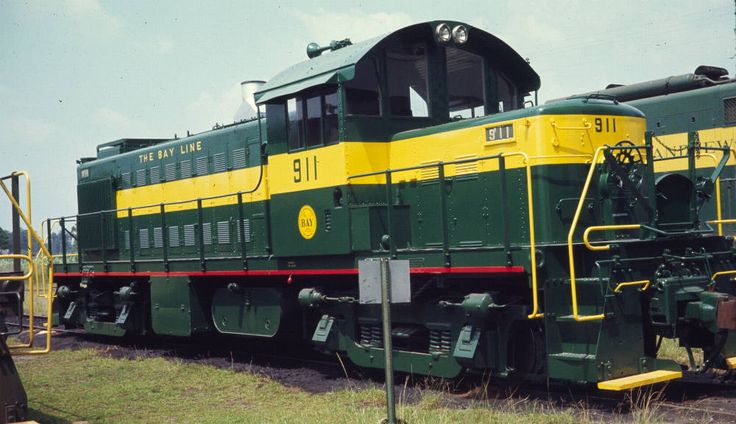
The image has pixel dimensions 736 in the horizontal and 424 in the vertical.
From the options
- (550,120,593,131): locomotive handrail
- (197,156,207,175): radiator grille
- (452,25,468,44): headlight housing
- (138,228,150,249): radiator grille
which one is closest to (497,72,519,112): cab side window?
(452,25,468,44): headlight housing

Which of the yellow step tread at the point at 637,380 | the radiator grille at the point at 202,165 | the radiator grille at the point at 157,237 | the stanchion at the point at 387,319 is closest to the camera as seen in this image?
the stanchion at the point at 387,319

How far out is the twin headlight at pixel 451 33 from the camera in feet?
31.1

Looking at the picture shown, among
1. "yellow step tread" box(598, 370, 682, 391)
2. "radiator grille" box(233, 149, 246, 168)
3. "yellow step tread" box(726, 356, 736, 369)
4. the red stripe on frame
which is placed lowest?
"yellow step tread" box(598, 370, 682, 391)

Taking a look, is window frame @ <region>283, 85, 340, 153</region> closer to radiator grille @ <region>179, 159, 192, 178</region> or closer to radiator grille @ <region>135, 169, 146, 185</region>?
radiator grille @ <region>179, 159, 192, 178</region>

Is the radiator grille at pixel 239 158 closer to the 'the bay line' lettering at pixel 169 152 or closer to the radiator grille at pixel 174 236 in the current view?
the 'the bay line' lettering at pixel 169 152

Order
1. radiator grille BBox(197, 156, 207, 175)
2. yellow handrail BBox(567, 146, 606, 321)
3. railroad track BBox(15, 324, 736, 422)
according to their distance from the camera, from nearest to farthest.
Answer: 1. yellow handrail BBox(567, 146, 606, 321)
2. railroad track BBox(15, 324, 736, 422)
3. radiator grille BBox(197, 156, 207, 175)

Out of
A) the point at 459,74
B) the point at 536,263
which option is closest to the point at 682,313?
the point at 536,263

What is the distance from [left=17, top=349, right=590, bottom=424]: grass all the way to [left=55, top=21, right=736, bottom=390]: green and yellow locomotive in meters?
0.66

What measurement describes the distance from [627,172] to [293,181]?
13.6 ft

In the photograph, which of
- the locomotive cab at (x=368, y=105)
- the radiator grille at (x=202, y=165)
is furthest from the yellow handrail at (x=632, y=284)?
the radiator grille at (x=202, y=165)

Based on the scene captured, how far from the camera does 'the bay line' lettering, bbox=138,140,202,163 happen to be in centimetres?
1312

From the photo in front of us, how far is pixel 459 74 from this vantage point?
9852 millimetres

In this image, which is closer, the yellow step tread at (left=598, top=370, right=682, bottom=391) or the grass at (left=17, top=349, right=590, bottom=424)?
the yellow step tread at (left=598, top=370, right=682, bottom=391)

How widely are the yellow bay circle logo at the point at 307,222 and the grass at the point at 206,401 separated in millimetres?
1912
